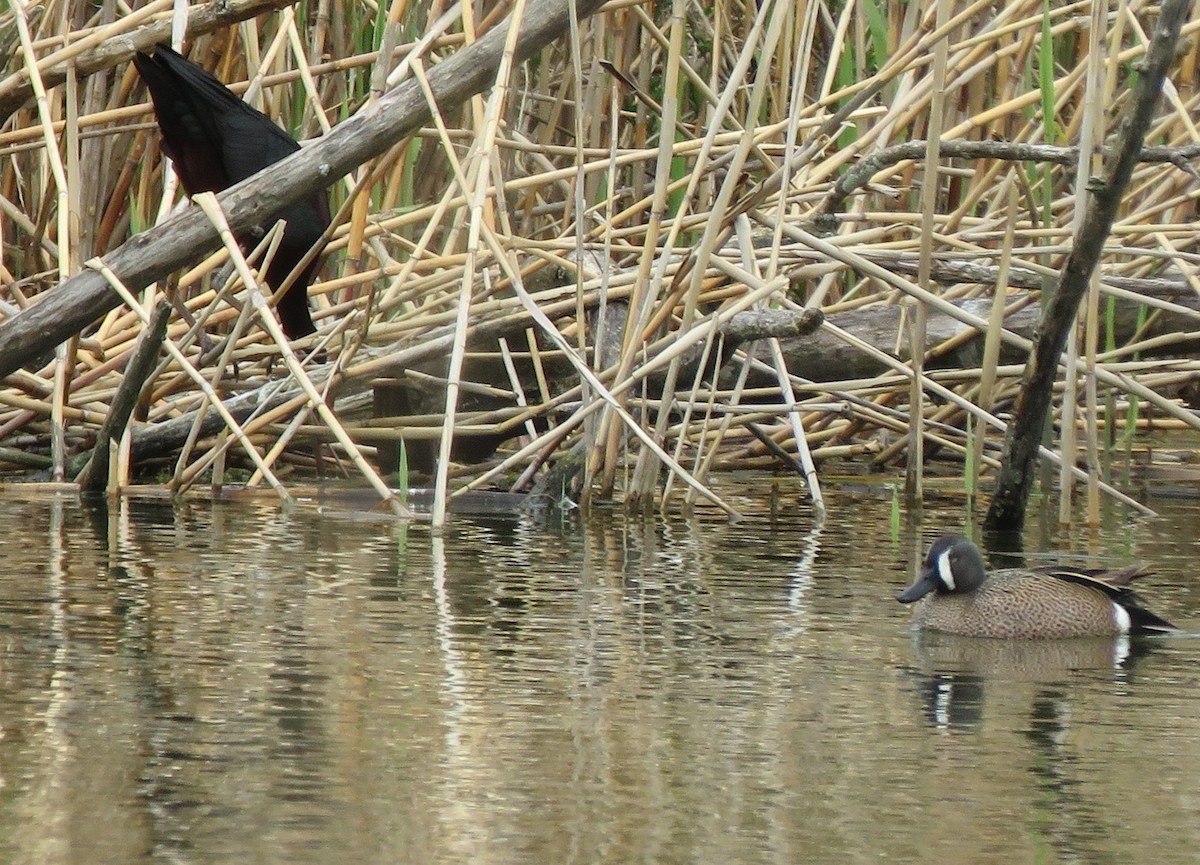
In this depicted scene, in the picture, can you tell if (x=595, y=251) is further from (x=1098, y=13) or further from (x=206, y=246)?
(x=1098, y=13)

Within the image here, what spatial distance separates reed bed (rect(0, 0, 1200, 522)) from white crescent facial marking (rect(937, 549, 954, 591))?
98cm

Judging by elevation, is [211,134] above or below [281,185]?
above

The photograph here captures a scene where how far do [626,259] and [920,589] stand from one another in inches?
88.9

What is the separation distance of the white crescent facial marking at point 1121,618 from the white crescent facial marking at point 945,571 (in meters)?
0.30

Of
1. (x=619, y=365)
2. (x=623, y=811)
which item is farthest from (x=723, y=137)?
(x=623, y=811)

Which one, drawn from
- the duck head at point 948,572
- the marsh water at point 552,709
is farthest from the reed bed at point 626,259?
the duck head at point 948,572

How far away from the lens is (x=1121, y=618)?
3.74 meters

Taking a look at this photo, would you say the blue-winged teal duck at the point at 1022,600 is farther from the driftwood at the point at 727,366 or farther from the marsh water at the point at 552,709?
the driftwood at the point at 727,366

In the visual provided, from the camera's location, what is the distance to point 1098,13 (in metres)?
4.35

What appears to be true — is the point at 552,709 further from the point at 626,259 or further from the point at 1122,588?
the point at 626,259

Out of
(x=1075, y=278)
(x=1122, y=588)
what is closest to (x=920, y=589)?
(x=1122, y=588)

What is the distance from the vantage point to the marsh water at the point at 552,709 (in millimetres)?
2236

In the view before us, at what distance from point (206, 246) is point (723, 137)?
142cm

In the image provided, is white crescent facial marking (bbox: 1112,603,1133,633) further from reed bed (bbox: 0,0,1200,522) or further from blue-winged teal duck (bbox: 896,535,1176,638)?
reed bed (bbox: 0,0,1200,522)
